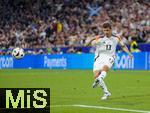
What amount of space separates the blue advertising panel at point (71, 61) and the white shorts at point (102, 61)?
18685 mm

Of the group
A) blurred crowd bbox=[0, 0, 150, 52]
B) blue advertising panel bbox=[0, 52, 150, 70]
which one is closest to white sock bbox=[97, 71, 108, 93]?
blue advertising panel bbox=[0, 52, 150, 70]

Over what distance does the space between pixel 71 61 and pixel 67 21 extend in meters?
5.71

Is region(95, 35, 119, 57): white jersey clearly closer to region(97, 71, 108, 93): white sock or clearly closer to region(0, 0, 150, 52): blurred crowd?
region(97, 71, 108, 93): white sock

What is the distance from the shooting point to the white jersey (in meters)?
19.2

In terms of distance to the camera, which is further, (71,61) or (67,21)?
(67,21)

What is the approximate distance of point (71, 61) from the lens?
137 feet

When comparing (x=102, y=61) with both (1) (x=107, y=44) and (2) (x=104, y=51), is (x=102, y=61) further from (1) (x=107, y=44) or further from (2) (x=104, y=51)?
(1) (x=107, y=44)

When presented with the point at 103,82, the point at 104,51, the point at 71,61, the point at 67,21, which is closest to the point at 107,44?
the point at 104,51

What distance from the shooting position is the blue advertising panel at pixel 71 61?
125 ft

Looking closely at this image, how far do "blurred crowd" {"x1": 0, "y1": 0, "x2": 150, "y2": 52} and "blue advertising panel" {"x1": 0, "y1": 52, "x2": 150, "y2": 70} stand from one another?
1.18 m

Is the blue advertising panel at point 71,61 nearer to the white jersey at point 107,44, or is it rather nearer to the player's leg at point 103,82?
the white jersey at point 107,44

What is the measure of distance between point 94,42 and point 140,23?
2151 cm

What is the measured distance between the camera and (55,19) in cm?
4694

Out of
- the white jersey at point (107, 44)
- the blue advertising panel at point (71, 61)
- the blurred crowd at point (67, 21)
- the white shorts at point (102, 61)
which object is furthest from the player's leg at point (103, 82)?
the blurred crowd at point (67, 21)
